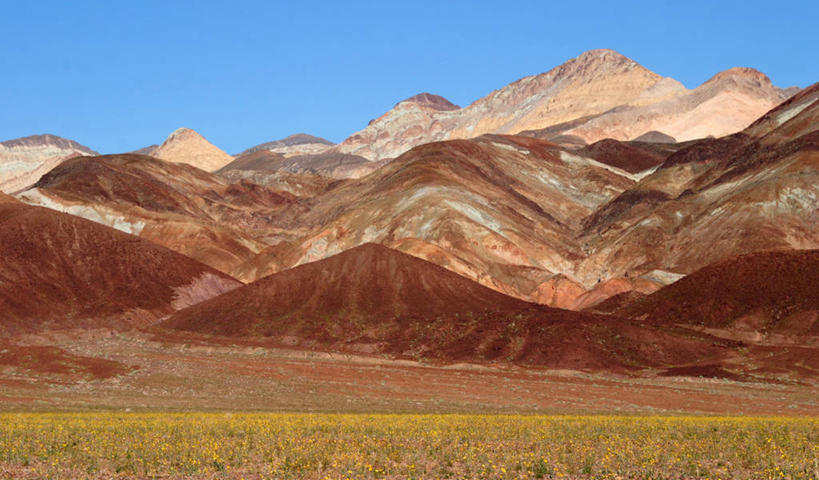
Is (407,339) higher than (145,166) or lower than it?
lower

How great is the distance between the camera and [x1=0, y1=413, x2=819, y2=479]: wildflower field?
1533 centimetres

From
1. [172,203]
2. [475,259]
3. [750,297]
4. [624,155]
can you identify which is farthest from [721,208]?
[172,203]

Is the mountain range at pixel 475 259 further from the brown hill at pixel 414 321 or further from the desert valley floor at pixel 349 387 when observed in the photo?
the desert valley floor at pixel 349 387

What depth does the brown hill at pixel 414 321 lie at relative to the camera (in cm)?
5878

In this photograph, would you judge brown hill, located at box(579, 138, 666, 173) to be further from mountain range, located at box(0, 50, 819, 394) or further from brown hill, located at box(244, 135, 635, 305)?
brown hill, located at box(244, 135, 635, 305)

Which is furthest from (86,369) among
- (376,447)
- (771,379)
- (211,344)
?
(771,379)

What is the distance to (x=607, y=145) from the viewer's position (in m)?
191

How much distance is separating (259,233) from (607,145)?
8808 cm

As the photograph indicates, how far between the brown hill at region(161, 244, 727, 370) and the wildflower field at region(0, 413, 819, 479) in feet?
121

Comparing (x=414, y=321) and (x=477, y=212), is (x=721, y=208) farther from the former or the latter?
(x=414, y=321)

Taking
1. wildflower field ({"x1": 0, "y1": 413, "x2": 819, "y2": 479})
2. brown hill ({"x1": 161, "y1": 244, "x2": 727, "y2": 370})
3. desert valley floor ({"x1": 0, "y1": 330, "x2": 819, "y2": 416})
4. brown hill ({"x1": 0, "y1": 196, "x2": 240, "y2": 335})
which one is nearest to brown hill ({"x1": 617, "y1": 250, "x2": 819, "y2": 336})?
brown hill ({"x1": 161, "y1": 244, "x2": 727, "y2": 370})

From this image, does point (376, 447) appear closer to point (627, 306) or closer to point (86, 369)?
point (86, 369)

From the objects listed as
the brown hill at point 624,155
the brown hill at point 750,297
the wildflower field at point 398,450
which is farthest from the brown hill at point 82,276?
the brown hill at point 624,155

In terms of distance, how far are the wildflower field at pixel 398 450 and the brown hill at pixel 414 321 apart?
1457 inches
